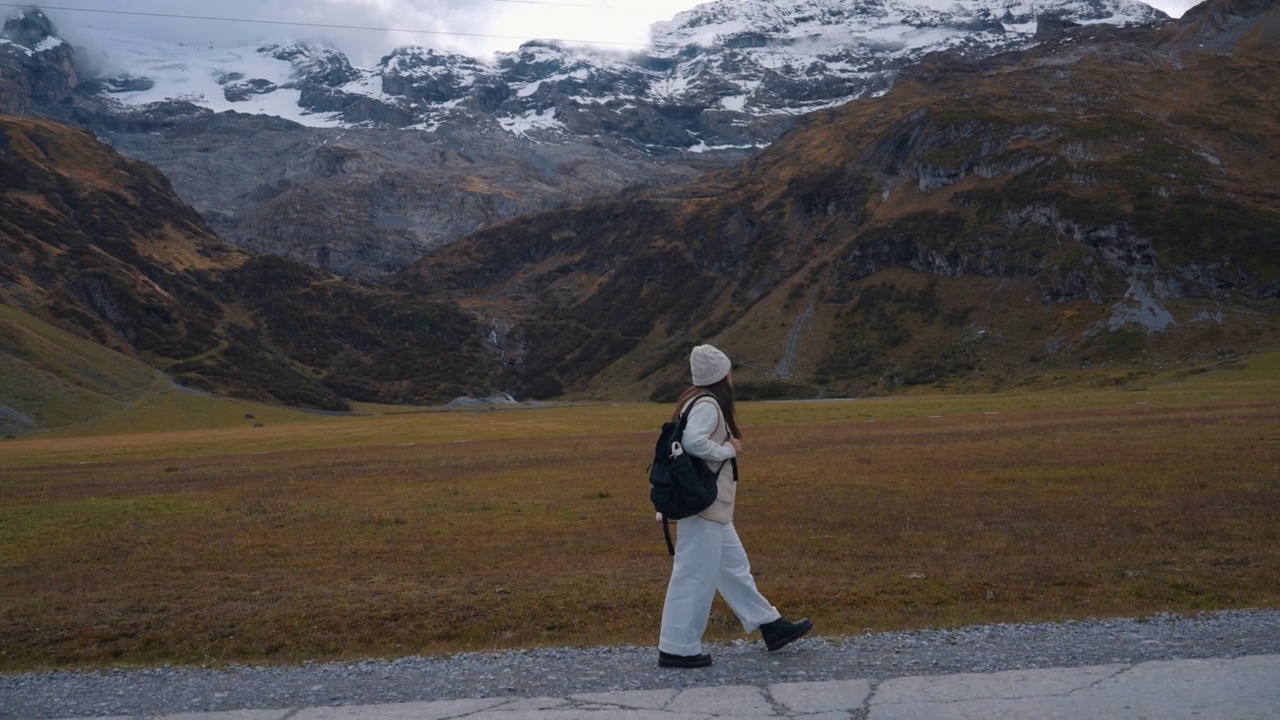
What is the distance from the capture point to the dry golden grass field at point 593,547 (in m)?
13.5

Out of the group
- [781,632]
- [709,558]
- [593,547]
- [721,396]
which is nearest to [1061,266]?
[593,547]

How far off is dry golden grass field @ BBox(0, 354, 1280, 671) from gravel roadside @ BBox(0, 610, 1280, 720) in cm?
79

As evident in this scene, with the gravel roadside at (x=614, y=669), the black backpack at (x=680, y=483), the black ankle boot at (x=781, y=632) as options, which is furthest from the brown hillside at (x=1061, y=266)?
the black backpack at (x=680, y=483)

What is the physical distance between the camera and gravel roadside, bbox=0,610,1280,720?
10.3 meters

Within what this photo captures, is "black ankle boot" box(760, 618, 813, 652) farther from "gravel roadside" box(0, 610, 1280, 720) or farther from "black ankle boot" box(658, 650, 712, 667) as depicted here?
"black ankle boot" box(658, 650, 712, 667)

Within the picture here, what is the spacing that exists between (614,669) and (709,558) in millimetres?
1672

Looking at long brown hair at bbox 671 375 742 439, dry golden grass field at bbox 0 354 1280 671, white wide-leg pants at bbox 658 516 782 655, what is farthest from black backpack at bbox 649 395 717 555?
dry golden grass field at bbox 0 354 1280 671

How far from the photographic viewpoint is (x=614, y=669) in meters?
11.0

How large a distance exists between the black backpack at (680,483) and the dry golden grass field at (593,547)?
7.89 feet

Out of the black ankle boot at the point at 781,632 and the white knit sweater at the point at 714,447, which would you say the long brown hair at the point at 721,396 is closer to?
the white knit sweater at the point at 714,447

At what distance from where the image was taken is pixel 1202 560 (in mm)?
15281

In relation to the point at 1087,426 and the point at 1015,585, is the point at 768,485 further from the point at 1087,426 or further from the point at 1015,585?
the point at 1087,426

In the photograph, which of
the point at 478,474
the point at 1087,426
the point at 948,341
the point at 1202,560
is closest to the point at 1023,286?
the point at 948,341

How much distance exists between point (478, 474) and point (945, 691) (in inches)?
1247
